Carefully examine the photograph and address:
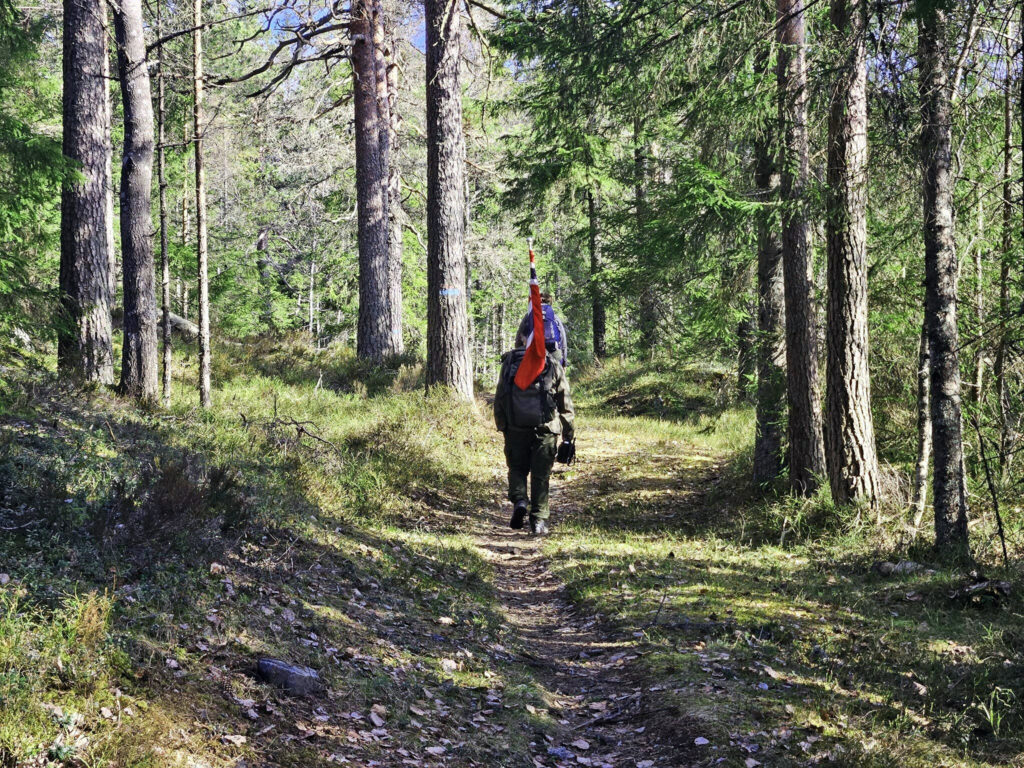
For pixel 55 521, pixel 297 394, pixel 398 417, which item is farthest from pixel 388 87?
pixel 55 521

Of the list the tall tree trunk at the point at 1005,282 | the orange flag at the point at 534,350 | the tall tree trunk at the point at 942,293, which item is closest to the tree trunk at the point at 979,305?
the tall tree trunk at the point at 1005,282

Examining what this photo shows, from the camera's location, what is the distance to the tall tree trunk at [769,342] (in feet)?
33.9

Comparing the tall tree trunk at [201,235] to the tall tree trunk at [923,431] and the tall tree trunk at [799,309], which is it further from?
the tall tree trunk at [923,431]

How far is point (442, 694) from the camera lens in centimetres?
493

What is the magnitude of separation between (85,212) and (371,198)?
7.89 m

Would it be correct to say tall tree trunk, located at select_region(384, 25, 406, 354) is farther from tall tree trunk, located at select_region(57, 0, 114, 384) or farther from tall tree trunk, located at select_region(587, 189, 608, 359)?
tall tree trunk, located at select_region(57, 0, 114, 384)

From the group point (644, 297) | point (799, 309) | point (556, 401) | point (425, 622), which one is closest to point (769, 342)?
point (799, 309)

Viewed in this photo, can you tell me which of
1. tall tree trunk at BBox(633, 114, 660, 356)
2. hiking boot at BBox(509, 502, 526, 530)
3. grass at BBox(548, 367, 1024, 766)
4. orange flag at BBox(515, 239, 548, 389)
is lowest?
grass at BBox(548, 367, 1024, 766)

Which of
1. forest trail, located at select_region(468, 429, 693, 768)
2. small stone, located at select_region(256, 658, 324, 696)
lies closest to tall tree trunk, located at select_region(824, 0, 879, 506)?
forest trail, located at select_region(468, 429, 693, 768)

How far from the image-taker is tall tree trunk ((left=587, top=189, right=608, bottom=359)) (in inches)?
892

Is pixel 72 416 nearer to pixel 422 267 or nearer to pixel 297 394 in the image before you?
pixel 297 394

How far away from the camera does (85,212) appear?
11.3 metres

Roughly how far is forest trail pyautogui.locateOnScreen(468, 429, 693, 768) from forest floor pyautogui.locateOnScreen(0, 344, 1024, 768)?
1.0 inches

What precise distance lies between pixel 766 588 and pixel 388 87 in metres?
17.2
